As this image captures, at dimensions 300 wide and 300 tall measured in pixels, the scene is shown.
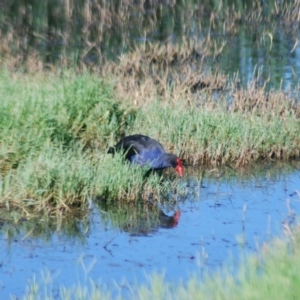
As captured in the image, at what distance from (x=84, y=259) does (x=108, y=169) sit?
154 centimetres

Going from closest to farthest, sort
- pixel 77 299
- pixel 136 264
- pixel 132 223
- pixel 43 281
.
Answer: pixel 77 299, pixel 43 281, pixel 136 264, pixel 132 223

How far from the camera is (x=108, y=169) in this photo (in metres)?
8.51

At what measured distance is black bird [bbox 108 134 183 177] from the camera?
8984 millimetres

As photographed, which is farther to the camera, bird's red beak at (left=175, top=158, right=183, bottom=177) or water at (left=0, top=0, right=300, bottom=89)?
water at (left=0, top=0, right=300, bottom=89)

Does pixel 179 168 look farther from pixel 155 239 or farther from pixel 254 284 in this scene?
pixel 254 284

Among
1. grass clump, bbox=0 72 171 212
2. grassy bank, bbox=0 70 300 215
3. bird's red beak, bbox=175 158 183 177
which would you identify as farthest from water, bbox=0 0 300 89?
bird's red beak, bbox=175 158 183 177

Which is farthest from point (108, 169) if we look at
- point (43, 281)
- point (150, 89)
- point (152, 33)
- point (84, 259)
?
point (152, 33)

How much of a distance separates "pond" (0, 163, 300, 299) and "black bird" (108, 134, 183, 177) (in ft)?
1.23

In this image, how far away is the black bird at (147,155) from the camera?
8984 mm

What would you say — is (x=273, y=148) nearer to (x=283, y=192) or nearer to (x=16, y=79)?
(x=283, y=192)

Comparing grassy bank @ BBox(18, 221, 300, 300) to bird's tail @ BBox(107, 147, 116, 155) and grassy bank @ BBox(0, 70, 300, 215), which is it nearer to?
grassy bank @ BBox(0, 70, 300, 215)

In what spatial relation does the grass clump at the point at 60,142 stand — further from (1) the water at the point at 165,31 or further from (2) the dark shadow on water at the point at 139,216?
(1) the water at the point at 165,31

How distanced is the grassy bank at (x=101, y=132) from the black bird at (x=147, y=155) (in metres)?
0.26

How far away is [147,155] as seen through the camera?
9.00 meters
